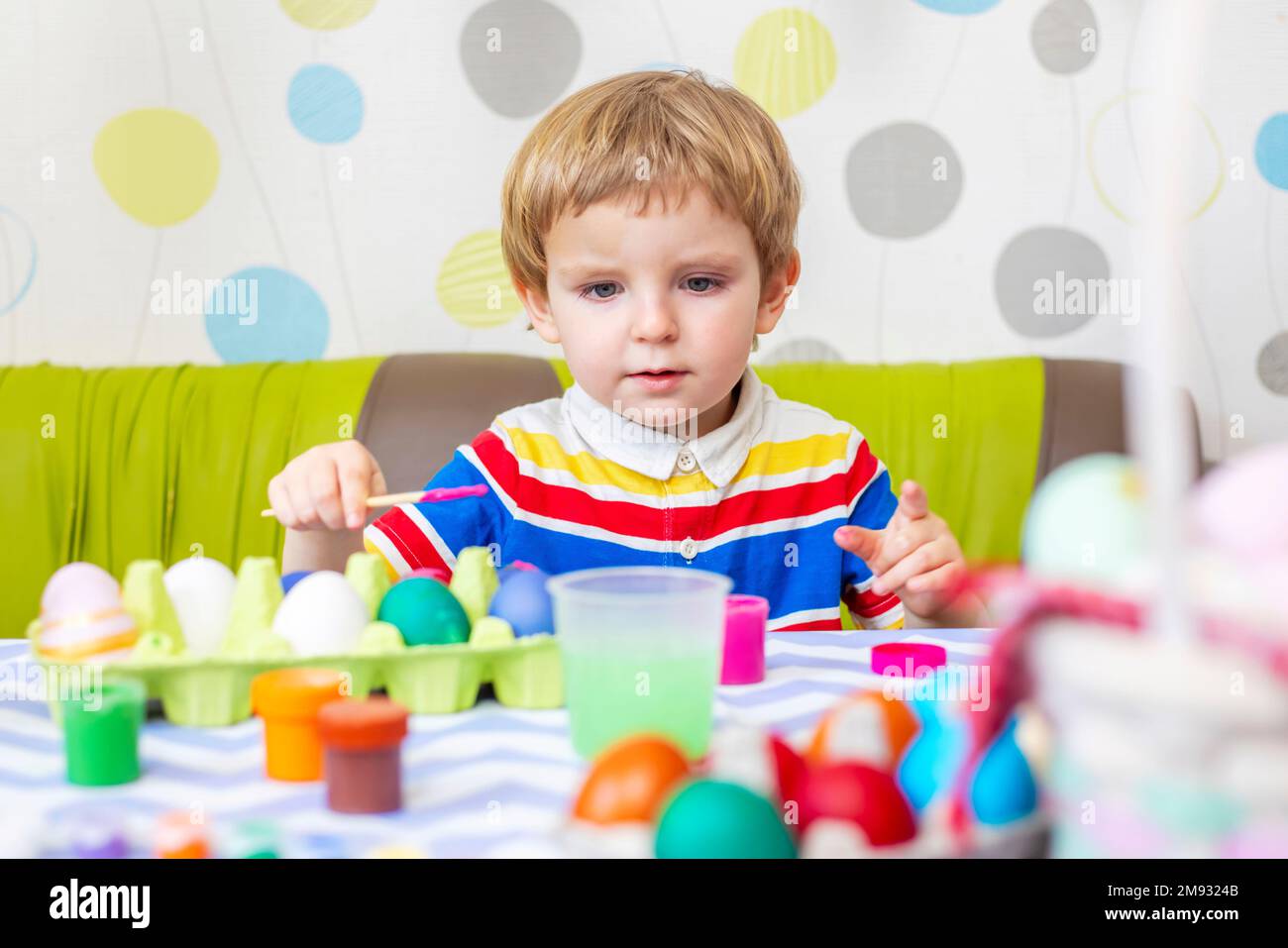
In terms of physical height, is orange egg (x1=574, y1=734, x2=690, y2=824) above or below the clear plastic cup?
below

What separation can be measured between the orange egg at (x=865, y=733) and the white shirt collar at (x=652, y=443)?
69 centimetres

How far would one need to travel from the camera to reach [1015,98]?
2072 millimetres

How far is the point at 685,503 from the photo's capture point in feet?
4.11

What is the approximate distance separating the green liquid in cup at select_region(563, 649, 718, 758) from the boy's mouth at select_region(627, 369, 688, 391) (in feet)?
1.89

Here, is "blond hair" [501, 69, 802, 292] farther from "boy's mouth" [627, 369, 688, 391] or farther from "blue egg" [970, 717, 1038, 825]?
"blue egg" [970, 717, 1038, 825]

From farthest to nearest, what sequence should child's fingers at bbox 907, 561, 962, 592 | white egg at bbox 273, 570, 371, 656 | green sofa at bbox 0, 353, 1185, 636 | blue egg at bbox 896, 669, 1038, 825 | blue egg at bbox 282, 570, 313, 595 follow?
green sofa at bbox 0, 353, 1185, 636, child's fingers at bbox 907, 561, 962, 592, blue egg at bbox 282, 570, 313, 595, white egg at bbox 273, 570, 371, 656, blue egg at bbox 896, 669, 1038, 825

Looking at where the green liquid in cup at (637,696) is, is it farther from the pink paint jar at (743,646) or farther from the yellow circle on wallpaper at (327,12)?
the yellow circle on wallpaper at (327,12)

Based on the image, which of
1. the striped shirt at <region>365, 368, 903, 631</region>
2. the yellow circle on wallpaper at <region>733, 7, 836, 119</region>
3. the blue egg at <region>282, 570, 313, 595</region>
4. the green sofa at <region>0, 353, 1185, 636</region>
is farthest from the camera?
the yellow circle on wallpaper at <region>733, 7, 836, 119</region>

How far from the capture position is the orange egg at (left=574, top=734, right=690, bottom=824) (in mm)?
476

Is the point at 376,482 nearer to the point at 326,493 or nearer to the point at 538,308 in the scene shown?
the point at 326,493

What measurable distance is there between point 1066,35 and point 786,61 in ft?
1.55

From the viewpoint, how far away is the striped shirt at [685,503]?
1.24 m

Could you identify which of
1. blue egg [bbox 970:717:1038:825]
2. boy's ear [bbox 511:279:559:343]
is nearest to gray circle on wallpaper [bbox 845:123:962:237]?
boy's ear [bbox 511:279:559:343]

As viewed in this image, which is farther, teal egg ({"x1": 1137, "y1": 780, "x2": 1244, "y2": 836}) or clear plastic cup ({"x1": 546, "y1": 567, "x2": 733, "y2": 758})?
clear plastic cup ({"x1": 546, "y1": 567, "x2": 733, "y2": 758})
